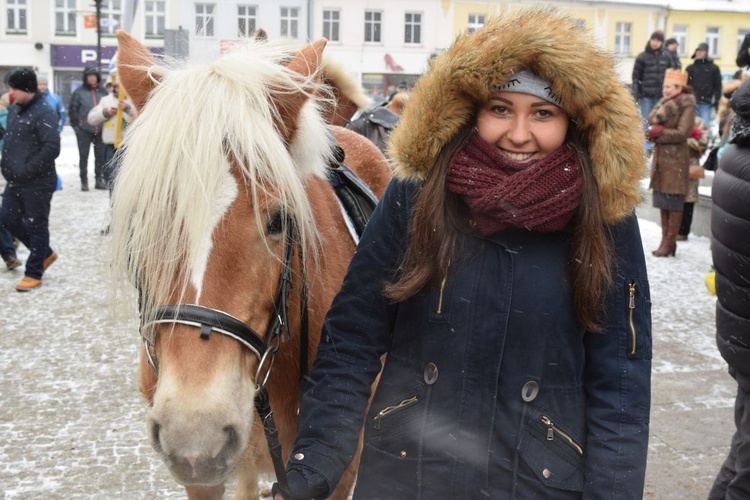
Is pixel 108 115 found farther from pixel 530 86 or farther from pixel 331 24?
pixel 331 24

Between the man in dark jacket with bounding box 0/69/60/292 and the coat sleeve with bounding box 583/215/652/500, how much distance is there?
6.86 metres

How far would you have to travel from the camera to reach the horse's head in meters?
1.68

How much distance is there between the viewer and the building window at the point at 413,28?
32634 mm

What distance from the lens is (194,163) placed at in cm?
183

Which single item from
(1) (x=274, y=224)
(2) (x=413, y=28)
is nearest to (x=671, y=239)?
(1) (x=274, y=224)

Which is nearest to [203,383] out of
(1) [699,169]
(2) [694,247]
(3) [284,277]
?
(3) [284,277]

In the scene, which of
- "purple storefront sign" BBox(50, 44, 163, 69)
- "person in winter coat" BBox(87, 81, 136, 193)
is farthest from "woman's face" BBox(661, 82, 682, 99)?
"purple storefront sign" BBox(50, 44, 163, 69)

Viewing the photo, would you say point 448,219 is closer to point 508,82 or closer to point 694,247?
point 508,82

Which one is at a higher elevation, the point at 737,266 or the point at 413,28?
the point at 413,28

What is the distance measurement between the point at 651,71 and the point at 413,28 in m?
20.6

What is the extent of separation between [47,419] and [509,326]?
3.56m

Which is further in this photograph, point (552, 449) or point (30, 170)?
point (30, 170)

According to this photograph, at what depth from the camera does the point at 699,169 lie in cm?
916

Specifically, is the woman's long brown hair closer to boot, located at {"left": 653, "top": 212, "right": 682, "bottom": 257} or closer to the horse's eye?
the horse's eye
